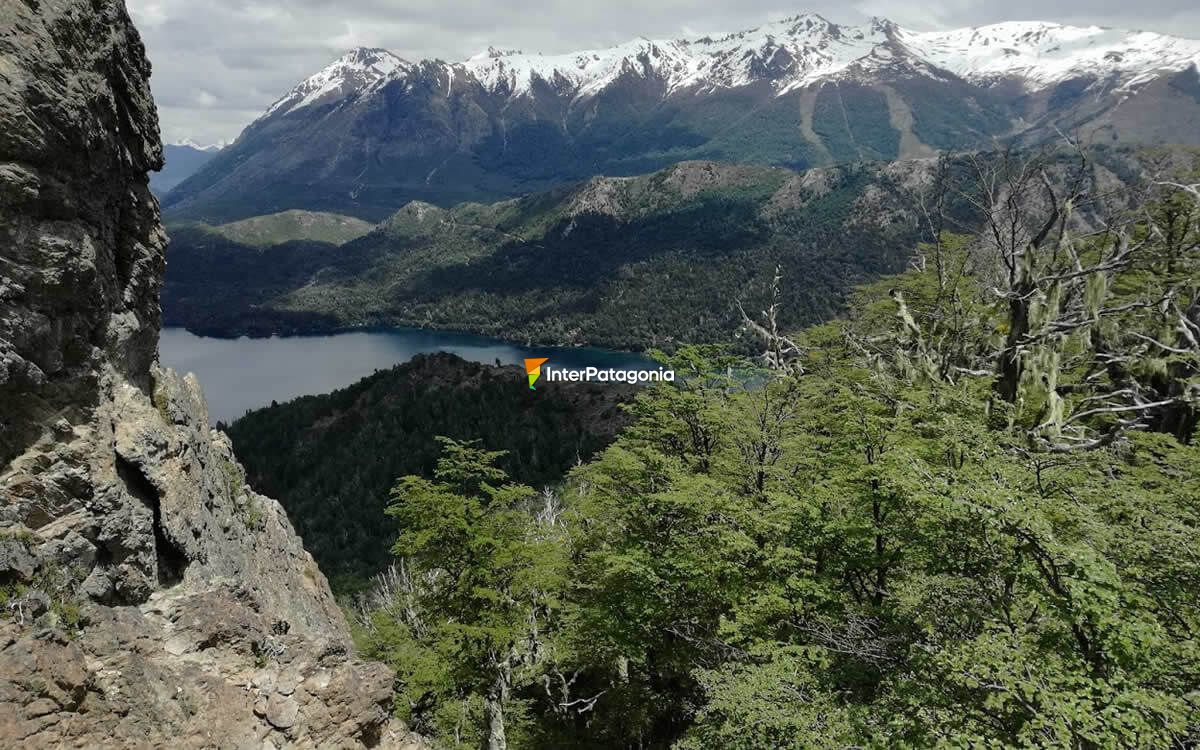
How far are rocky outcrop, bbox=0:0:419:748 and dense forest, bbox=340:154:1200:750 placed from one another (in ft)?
23.2

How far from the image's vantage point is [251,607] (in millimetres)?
11742

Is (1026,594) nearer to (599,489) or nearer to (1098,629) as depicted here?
(1098,629)

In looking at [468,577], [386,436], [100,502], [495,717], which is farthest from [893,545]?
[386,436]

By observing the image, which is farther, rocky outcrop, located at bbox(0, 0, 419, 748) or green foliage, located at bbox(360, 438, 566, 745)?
green foliage, located at bbox(360, 438, 566, 745)

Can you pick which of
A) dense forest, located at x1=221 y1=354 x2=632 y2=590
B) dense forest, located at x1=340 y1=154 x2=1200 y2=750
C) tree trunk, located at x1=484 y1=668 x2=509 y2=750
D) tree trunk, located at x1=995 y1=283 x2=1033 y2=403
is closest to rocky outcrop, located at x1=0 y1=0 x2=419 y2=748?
dense forest, located at x1=340 y1=154 x2=1200 y2=750

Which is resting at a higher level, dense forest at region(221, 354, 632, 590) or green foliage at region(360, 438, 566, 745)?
green foliage at region(360, 438, 566, 745)

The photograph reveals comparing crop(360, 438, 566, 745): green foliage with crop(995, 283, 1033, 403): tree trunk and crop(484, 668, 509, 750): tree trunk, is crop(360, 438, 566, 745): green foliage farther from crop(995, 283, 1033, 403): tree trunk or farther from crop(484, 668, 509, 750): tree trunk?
crop(995, 283, 1033, 403): tree trunk

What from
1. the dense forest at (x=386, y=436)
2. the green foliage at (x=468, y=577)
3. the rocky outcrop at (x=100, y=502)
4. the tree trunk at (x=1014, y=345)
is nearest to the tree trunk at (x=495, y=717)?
the green foliage at (x=468, y=577)

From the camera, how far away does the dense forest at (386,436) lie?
6319 cm

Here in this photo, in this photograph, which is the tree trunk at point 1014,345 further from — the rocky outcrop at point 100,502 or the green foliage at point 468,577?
the rocky outcrop at point 100,502

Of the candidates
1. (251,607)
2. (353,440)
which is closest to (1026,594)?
(251,607)

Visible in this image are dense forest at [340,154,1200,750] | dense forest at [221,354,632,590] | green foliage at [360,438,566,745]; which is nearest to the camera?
dense forest at [340,154,1200,750]

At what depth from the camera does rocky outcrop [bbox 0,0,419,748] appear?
340 inches

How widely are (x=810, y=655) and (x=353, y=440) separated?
74.1 meters
